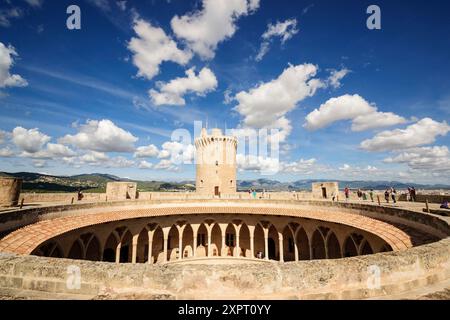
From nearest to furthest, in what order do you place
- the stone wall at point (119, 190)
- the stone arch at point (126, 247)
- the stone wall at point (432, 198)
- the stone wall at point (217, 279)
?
1. the stone wall at point (217, 279)
2. the stone wall at point (432, 198)
3. the stone arch at point (126, 247)
4. the stone wall at point (119, 190)

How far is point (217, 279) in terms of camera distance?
4145mm

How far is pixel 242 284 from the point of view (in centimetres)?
415

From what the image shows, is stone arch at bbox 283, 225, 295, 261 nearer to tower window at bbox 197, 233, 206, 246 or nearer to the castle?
the castle

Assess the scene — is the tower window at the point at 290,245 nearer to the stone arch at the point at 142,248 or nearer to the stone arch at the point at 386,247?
the stone arch at the point at 386,247

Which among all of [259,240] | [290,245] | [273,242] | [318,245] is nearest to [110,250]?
[259,240]

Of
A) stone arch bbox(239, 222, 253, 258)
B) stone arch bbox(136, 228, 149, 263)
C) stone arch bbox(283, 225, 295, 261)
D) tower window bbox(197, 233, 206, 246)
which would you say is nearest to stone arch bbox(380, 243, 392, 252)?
stone arch bbox(283, 225, 295, 261)

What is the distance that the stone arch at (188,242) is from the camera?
2822cm

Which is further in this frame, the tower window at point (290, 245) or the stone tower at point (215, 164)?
the stone tower at point (215, 164)

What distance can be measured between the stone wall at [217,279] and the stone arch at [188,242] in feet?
80.2

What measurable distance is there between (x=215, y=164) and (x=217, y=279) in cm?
3654

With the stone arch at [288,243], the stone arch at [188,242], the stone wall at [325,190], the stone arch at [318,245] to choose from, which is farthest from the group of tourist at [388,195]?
the stone arch at [188,242]

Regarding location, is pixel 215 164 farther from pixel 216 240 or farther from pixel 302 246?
pixel 302 246
